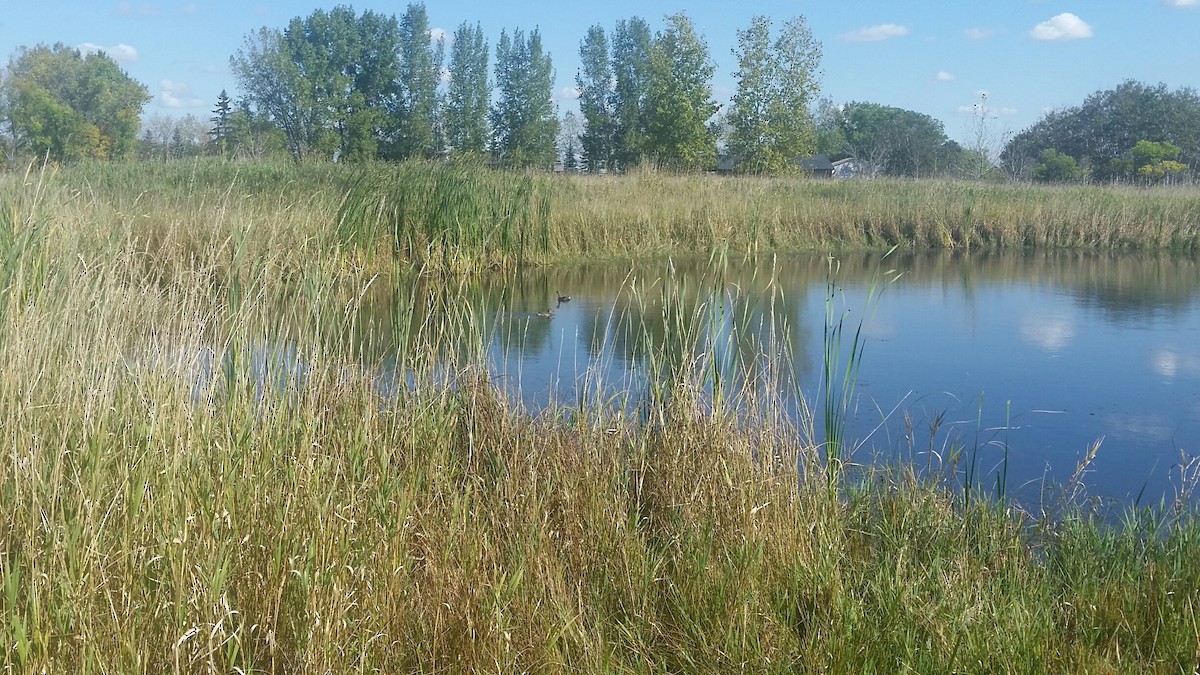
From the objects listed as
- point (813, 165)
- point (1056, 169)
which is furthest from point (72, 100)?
point (1056, 169)

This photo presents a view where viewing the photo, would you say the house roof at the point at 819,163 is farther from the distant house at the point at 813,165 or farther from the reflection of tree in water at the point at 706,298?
the reflection of tree in water at the point at 706,298

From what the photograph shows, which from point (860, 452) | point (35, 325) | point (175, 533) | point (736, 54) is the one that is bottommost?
point (860, 452)

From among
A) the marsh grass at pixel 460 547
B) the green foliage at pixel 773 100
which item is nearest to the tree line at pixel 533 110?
the green foliage at pixel 773 100

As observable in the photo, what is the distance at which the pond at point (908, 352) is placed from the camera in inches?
131

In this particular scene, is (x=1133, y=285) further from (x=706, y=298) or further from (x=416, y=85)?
(x=416, y=85)

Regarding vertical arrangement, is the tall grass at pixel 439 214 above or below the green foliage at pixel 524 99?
below

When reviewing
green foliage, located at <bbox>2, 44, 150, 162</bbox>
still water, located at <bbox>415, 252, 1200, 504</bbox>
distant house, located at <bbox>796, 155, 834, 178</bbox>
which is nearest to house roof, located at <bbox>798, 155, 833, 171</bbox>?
distant house, located at <bbox>796, 155, 834, 178</bbox>

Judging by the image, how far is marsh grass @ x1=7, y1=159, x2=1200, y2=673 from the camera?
5.90 feet

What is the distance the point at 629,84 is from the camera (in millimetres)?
39812

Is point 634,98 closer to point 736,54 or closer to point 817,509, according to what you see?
point 736,54

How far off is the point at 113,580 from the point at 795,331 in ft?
16.2

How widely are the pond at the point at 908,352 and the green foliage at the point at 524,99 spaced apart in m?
28.2

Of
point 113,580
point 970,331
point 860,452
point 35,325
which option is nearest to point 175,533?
point 113,580

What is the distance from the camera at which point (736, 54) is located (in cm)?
2703
